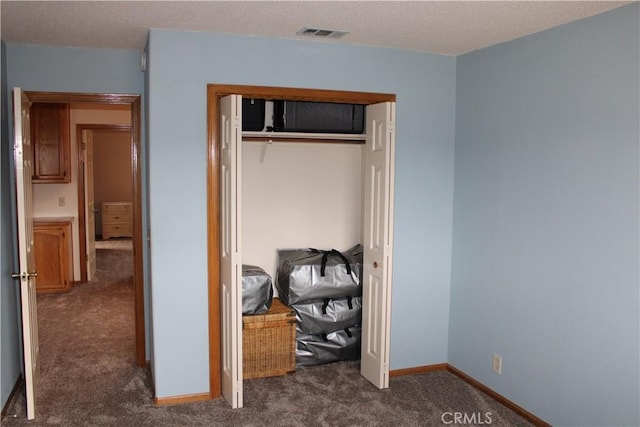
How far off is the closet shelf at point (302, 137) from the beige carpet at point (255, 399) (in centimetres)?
165

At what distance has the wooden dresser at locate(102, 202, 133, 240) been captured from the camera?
33.7ft

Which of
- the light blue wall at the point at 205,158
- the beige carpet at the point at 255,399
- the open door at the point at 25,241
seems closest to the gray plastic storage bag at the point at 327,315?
the beige carpet at the point at 255,399

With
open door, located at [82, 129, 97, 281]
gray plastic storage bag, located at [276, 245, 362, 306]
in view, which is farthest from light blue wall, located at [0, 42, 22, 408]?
open door, located at [82, 129, 97, 281]

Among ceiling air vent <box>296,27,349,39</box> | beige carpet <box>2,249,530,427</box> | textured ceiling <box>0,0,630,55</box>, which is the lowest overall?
beige carpet <box>2,249,530,427</box>

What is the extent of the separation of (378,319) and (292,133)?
1379 mm

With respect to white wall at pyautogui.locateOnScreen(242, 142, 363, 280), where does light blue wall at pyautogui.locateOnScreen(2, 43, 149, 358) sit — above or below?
above

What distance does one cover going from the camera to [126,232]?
10414mm

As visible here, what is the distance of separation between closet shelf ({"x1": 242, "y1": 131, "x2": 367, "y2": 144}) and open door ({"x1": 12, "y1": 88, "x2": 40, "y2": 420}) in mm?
1302

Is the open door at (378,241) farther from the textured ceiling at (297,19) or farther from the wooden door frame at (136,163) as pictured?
the wooden door frame at (136,163)

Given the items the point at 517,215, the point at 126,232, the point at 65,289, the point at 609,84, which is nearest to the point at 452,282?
the point at 517,215

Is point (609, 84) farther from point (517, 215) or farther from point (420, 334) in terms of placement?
point (420, 334)

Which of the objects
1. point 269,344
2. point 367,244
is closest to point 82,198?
point 269,344

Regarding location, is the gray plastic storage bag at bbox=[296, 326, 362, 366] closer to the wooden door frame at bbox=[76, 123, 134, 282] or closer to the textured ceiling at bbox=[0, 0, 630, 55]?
the textured ceiling at bbox=[0, 0, 630, 55]

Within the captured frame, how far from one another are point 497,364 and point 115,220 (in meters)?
8.41
